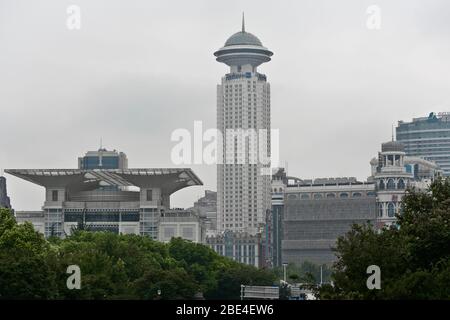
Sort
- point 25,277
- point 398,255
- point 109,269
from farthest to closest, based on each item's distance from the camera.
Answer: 1. point 109,269
2. point 25,277
3. point 398,255

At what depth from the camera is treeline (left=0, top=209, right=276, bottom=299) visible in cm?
6950

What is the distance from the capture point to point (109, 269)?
89.6 m

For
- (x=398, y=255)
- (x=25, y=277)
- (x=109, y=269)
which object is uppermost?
(x=109, y=269)

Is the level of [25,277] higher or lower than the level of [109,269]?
lower

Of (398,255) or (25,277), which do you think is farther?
(25,277)

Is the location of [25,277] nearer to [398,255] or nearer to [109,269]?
[109,269]

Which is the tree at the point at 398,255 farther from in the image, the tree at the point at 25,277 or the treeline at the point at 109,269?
the treeline at the point at 109,269

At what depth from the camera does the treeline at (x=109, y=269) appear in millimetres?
69500

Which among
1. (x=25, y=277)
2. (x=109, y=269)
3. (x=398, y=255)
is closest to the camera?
(x=398, y=255)

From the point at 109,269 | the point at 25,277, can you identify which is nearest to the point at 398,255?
the point at 25,277

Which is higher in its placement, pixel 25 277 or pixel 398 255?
pixel 398 255

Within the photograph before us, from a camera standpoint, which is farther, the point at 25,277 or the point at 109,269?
the point at 109,269
